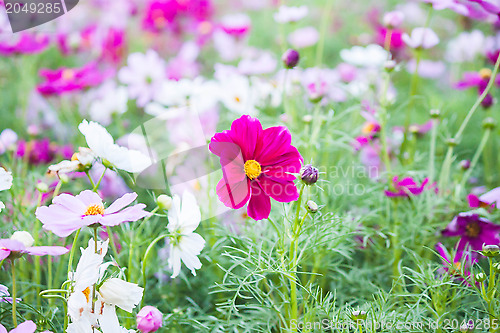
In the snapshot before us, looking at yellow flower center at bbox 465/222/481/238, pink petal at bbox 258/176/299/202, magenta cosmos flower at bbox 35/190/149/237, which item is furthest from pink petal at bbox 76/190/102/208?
yellow flower center at bbox 465/222/481/238

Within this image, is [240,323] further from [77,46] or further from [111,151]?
[77,46]

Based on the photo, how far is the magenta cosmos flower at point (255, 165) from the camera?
1.94 ft

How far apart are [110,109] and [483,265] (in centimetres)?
98

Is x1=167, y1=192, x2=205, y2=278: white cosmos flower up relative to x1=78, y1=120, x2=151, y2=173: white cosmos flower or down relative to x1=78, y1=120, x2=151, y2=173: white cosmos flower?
down

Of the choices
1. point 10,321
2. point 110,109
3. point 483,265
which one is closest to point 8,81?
point 110,109

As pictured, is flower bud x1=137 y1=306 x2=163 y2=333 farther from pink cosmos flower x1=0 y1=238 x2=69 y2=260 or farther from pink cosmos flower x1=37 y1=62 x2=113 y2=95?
pink cosmos flower x1=37 y1=62 x2=113 y2=95

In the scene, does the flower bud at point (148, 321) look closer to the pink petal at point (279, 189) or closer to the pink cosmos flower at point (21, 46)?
the pink petal at point (279, 189)

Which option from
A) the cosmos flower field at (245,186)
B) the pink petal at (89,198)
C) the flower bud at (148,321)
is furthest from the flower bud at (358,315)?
the pink petal at (89,198)

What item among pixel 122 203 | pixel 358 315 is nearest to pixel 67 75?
pixel 122 203

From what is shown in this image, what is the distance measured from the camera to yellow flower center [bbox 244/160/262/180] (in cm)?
62

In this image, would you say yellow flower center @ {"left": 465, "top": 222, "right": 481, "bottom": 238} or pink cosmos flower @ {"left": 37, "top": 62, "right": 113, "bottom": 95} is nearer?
yellow flower center @ {"left": 465, "top": 222, "right": 481, "bottom": 238}

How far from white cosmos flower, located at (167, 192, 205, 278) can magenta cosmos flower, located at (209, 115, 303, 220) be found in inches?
1.9

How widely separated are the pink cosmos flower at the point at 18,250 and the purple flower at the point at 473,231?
636mm

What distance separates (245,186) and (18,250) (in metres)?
0.29
